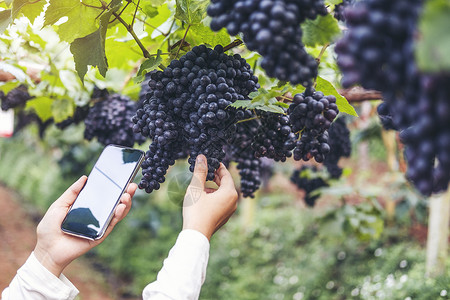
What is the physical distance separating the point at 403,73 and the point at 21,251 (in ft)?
20.4

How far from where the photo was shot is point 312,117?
79 cm

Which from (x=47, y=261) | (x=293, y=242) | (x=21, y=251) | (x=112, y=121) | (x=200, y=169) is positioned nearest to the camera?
(x=200, y=169)

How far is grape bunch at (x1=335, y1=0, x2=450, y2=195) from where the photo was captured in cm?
40

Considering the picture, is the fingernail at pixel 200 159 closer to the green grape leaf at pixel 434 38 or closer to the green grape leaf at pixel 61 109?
the green grape leaf at pixel 434 38

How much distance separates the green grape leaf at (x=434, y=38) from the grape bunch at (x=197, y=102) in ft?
1.69

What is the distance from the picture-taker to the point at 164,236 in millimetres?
4961

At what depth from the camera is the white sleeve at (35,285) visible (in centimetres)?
99

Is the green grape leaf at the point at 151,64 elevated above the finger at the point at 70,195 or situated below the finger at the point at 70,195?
above

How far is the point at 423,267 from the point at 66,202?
300cm

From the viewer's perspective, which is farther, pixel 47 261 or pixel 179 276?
pixel 47 261

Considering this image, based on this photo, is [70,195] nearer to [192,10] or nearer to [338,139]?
[192,10]

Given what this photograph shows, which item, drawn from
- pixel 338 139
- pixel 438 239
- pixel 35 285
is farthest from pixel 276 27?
pixel 438 239

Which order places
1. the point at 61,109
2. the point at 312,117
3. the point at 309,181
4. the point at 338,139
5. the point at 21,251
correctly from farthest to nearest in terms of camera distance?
1. the point at 21,251
2. the point at 309,181
3. the point at 338,139
4. the point at 61,109
5. the point at 312,117

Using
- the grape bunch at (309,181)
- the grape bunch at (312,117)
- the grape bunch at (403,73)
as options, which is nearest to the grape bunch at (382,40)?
the grape bunch at (403,73)
